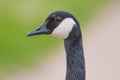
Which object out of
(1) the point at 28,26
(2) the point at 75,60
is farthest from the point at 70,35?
(1) the point at 28,26

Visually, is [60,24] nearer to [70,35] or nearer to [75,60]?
[70,35]

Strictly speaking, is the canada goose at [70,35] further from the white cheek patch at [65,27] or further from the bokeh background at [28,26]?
the bokeh background at [28,26]

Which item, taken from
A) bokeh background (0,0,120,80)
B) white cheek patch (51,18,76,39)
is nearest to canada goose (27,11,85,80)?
white cheek patch (51,18,76,39)

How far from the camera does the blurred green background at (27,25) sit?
8.66 meters

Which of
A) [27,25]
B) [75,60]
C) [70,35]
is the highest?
[27,25]

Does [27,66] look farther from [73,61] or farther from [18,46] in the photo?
[73,61]

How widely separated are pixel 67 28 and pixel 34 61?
327cm

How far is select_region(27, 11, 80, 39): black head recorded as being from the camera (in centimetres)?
534

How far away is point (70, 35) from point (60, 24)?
11 cm

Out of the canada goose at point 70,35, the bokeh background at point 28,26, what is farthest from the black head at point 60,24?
the bokeh background at point 28,26

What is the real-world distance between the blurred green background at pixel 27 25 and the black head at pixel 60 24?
9.51 feet

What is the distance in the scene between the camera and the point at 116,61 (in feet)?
27.1

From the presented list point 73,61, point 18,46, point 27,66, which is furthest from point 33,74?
point 73,61

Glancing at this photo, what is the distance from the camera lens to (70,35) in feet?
17.6
